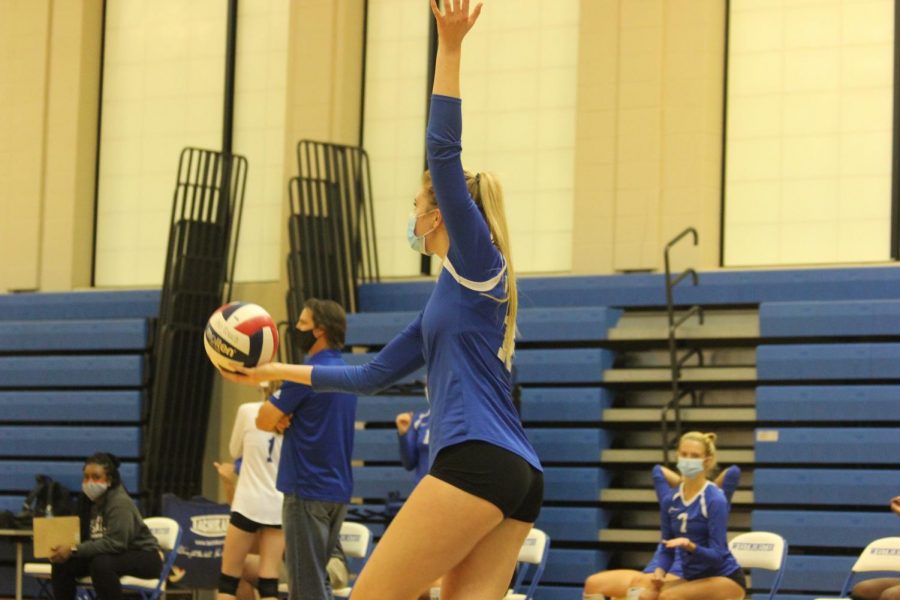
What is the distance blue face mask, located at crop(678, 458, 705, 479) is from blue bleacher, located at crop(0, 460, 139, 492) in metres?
5.73

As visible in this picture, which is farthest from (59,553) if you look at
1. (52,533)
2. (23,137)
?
(23,137)

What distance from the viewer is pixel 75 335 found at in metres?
13.1

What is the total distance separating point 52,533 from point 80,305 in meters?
4.97

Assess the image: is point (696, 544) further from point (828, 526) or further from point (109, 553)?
point (109, 553)

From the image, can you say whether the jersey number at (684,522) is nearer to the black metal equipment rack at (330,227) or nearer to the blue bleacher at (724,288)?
the blue bleacher at (724,288)

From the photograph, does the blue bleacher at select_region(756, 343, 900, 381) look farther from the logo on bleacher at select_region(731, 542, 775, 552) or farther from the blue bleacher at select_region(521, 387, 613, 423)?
the logo on bleacher at select_region(731, 542, 775, 552)

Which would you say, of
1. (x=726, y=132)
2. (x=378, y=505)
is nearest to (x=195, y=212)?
(x=378, y=505)

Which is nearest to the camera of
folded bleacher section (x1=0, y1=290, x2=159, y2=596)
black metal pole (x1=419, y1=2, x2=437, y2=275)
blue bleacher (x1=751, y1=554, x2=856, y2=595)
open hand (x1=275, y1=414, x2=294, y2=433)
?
open hand (x1=275, y1=414, x2=294, y2=433)

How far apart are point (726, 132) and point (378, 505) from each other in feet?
14.0

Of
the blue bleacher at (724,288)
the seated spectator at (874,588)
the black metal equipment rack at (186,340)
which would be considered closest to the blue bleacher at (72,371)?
the black metal equipment rack at (186,340)

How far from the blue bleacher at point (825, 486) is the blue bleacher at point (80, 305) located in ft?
19.6

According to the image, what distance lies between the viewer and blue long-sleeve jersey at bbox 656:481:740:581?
7.99 m

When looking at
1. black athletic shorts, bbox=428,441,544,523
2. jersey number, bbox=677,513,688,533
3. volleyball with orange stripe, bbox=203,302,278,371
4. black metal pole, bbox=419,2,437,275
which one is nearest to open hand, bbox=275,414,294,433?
volleyball with orange stripe, bbox=203,302,278,371

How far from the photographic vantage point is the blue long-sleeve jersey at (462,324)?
3.23 m
